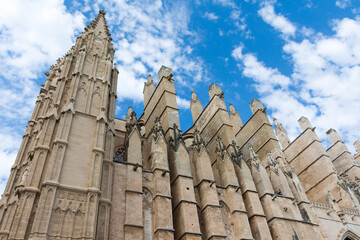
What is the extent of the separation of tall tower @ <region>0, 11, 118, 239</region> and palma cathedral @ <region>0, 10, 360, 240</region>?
0.03 m

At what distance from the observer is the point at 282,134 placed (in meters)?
28.2

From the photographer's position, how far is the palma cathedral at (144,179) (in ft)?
33.1

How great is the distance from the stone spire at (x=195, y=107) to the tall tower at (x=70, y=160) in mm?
8993

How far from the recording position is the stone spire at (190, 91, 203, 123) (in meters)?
23.7

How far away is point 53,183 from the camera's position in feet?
32.4

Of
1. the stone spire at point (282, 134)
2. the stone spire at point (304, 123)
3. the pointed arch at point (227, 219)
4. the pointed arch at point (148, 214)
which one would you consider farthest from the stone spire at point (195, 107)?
the pointed arch at point (148, 214)

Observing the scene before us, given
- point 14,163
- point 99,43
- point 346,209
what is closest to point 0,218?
point 14,163

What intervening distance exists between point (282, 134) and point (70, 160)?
21.7 meters

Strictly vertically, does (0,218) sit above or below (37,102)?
below

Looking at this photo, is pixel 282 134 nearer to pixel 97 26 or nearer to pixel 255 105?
pixel 255 105

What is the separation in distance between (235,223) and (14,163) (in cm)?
1139

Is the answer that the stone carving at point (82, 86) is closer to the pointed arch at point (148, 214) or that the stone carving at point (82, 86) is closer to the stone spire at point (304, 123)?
the pointed arch at point (148, 214)

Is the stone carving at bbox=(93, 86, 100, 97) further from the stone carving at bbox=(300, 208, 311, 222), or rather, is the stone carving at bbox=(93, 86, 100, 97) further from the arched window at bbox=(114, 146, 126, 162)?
the stone carving at bbox=(300, 208, 311, 222)

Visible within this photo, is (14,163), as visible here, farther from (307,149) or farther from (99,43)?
(307,149)
